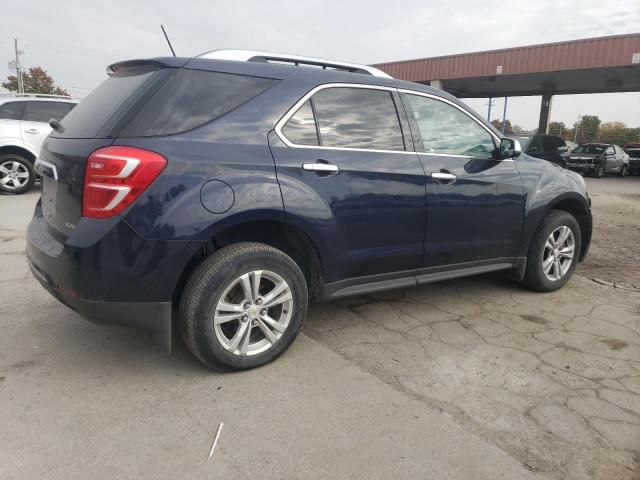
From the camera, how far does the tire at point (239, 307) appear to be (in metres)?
2.70

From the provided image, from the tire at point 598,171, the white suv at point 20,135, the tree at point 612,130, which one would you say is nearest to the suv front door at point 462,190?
the white suv at point 20,135

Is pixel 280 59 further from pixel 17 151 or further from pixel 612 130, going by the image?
pixel 612 130

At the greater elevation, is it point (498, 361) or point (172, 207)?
point (172, 207)

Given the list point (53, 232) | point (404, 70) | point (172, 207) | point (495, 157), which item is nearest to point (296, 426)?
point (172, 207)

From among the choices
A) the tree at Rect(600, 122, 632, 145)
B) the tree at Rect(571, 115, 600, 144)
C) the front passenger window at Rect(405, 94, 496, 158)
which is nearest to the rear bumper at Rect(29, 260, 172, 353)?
the front passenger window at Rect(405, 94, 496, 158)

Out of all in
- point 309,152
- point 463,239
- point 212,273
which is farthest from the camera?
point 463,239

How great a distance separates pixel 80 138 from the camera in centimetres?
272

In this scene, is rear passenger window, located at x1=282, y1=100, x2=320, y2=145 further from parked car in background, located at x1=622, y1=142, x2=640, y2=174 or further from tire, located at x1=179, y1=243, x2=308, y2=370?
parked car in background, located at x1=622, y1=142, x2=640, y2=174

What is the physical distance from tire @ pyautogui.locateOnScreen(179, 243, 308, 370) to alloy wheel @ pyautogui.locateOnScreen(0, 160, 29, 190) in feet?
26.8

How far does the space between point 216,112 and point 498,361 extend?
90.5 inches

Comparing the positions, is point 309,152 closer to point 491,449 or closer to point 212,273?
point 212,273

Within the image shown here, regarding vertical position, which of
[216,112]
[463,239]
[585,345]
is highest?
[216,112]

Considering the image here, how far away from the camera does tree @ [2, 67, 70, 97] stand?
45.9 metres

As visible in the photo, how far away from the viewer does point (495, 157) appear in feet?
13.1
